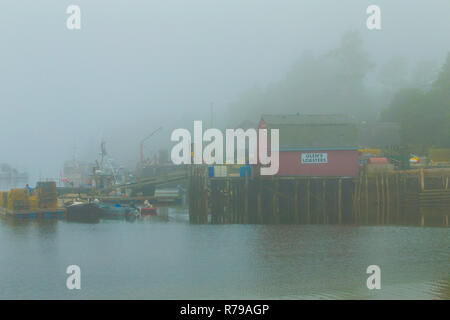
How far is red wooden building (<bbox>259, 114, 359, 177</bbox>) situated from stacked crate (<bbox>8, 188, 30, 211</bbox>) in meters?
22.5

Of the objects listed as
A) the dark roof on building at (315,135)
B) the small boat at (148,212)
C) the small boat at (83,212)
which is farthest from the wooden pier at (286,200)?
the small boat at (83,212)

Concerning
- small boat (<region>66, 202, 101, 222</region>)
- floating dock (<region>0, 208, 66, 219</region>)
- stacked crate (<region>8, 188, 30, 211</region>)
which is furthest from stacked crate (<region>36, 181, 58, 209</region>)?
small boat (<region>66, 202, 101, 222</region>)

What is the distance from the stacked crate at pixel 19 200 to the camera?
149 ft

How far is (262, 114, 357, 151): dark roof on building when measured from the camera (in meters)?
45.2

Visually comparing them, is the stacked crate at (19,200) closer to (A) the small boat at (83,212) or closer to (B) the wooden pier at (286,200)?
(A) the small boat at (83,212)

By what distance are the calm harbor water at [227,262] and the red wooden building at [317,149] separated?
31.1ft

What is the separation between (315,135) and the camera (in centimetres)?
4556

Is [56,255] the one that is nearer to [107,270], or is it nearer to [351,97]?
[107,270]

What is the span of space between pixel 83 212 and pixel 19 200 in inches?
234

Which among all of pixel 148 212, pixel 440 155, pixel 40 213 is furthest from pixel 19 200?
pixel 440 155

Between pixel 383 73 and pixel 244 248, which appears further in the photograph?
pixel 383 73
